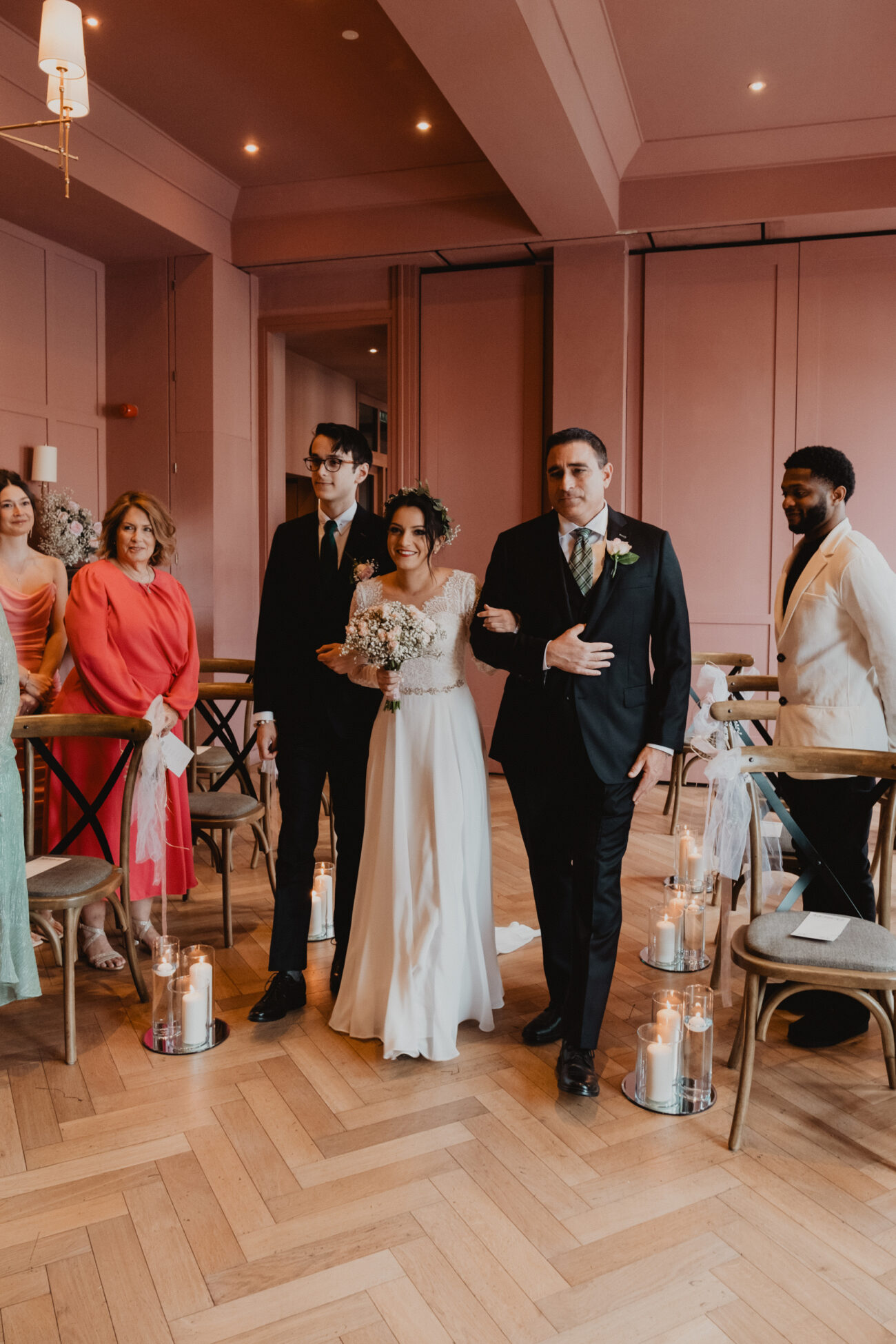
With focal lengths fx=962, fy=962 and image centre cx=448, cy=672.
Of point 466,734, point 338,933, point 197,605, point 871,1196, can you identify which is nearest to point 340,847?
point 338,933

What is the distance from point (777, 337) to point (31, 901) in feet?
19.3

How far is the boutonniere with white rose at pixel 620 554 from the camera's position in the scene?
101 inches

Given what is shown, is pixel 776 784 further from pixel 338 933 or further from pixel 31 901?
pixel 31 901

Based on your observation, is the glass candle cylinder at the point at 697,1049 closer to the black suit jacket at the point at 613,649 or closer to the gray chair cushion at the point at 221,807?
the black suit jacket at the point at 613,649

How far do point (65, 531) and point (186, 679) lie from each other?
2.01m

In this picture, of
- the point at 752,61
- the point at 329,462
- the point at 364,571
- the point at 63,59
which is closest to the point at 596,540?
the point at 364,571

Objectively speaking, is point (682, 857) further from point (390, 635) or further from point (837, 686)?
point (390, 635)

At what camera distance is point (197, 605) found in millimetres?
7129

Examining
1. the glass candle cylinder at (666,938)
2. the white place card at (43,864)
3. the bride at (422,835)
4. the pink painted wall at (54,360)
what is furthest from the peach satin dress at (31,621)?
the glass candle cylinder at (666,938)

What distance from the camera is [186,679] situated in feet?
12.4

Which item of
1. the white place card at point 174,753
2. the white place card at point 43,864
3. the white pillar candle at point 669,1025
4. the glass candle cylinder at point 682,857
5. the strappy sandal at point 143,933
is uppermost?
the white place card at point 174,753

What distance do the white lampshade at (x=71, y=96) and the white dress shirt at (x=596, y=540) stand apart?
2047mm

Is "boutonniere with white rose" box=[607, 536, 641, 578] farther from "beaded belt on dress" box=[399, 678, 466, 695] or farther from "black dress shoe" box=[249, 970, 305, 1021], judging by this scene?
"black dress shoe" box=[249, 970, 305, 1021]

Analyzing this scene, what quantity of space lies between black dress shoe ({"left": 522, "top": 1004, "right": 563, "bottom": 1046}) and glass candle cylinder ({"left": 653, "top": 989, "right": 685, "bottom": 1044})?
0.39 meters
